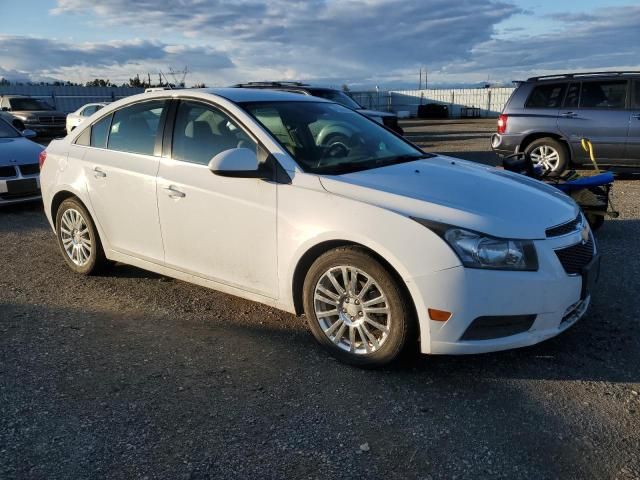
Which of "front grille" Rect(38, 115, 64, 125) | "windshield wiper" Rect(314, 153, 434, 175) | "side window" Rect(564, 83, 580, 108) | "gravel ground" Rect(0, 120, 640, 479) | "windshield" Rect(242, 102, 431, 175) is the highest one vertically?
"side window" Rect(564, 83, 580, 108)

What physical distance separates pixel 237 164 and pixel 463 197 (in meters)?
1.41

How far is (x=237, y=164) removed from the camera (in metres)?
3.62

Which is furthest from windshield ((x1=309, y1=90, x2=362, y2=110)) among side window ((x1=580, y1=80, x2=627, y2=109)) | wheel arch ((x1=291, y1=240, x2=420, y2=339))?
wheel arch ((x1=291, y1=240, x2=420, y2=339))

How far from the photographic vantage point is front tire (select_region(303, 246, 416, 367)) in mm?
3238

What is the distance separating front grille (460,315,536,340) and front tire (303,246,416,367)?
13.1 inches

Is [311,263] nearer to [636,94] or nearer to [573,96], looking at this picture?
[573,96]

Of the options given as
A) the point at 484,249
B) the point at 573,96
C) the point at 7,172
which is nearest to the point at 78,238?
the point at 484,249

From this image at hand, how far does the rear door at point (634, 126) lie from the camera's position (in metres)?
9.55

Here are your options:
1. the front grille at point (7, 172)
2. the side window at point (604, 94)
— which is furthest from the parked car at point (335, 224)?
the side window at point (604, 94)

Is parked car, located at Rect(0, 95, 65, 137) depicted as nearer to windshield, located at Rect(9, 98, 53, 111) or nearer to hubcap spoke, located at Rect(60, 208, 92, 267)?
windshield, located at Rect(9, 98, 53, 111)

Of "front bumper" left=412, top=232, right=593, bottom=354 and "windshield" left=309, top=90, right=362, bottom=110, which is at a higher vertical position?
"windshield" left=309, top=90, right=362, bottom=110

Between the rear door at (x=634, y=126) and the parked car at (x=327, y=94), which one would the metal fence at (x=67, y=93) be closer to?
the parked car at (x=327, y=94)

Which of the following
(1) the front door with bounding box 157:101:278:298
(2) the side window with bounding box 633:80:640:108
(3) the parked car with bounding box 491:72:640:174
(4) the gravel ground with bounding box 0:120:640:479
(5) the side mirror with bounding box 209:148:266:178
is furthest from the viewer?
(3) the parked car with bounding box 491:72:640:174

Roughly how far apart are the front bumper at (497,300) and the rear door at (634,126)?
24.9 ft
